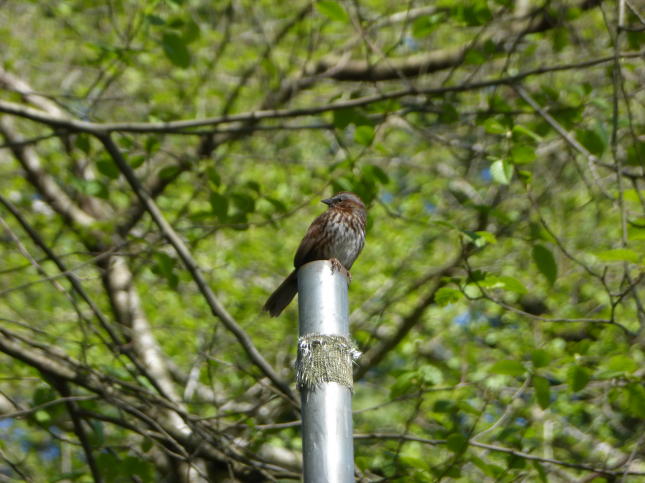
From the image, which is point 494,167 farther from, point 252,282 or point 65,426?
point 252,282

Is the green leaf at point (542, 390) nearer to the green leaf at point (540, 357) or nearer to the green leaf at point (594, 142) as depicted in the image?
the green leaf at point (540, 357)

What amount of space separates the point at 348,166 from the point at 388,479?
1.74 metres

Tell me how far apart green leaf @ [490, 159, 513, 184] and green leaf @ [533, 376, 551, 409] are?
90 centimetres

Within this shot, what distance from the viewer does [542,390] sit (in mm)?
3986

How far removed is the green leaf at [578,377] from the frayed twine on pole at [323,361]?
1893mm

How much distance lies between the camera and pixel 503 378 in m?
5.77

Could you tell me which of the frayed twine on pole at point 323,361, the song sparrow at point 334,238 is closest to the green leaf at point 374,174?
the song sparrow at point 334,238

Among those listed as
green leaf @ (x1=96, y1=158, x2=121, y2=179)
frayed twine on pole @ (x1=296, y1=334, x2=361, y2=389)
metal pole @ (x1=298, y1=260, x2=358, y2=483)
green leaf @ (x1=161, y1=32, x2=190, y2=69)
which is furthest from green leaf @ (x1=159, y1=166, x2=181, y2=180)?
frayed twine on pole @ (x1=296, y1=334, x2=361, y2=389)

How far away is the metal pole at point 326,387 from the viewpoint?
2.25 meters

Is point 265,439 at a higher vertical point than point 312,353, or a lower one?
higher

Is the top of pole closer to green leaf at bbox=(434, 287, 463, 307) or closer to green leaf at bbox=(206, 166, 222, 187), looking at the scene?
green leaf at bbox=(434, 287, 463, 307)

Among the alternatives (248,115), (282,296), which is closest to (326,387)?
(282,296)

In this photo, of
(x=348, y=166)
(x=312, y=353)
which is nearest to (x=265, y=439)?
(x=348, y=166)

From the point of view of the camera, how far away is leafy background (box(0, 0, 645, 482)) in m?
4.41
